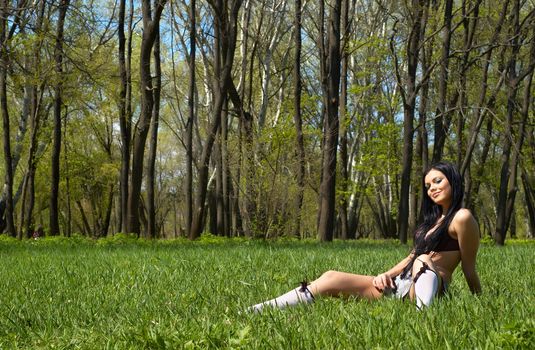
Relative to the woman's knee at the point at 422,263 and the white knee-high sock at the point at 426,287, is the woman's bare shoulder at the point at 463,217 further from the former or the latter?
the white knee-high sock at the point at 426,287

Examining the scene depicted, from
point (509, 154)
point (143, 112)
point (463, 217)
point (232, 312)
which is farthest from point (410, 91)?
point (232, 312)

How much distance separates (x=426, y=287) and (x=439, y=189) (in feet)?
2.73

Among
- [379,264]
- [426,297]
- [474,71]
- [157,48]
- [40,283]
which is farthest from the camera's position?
[474,71]

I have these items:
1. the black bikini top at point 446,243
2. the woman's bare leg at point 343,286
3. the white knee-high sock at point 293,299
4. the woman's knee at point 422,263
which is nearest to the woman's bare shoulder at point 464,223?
the black bikini top at point 446,243

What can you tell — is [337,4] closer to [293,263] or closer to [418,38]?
[418,38]

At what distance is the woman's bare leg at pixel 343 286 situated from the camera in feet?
16.7

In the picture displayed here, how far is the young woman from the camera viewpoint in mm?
4938

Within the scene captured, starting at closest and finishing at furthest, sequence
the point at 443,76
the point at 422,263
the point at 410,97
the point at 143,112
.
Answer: the point at 422,263 → the point at 410,97 → the point at 443,76 → the point at 143,112

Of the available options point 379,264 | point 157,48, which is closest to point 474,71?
point 157,48

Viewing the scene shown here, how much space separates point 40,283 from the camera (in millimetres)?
7227

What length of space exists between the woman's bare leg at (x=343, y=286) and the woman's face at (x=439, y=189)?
32.2 inches

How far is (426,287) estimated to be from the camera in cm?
469

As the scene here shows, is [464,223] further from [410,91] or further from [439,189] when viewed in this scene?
[410,91]

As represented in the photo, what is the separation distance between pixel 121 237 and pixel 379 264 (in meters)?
11.0
